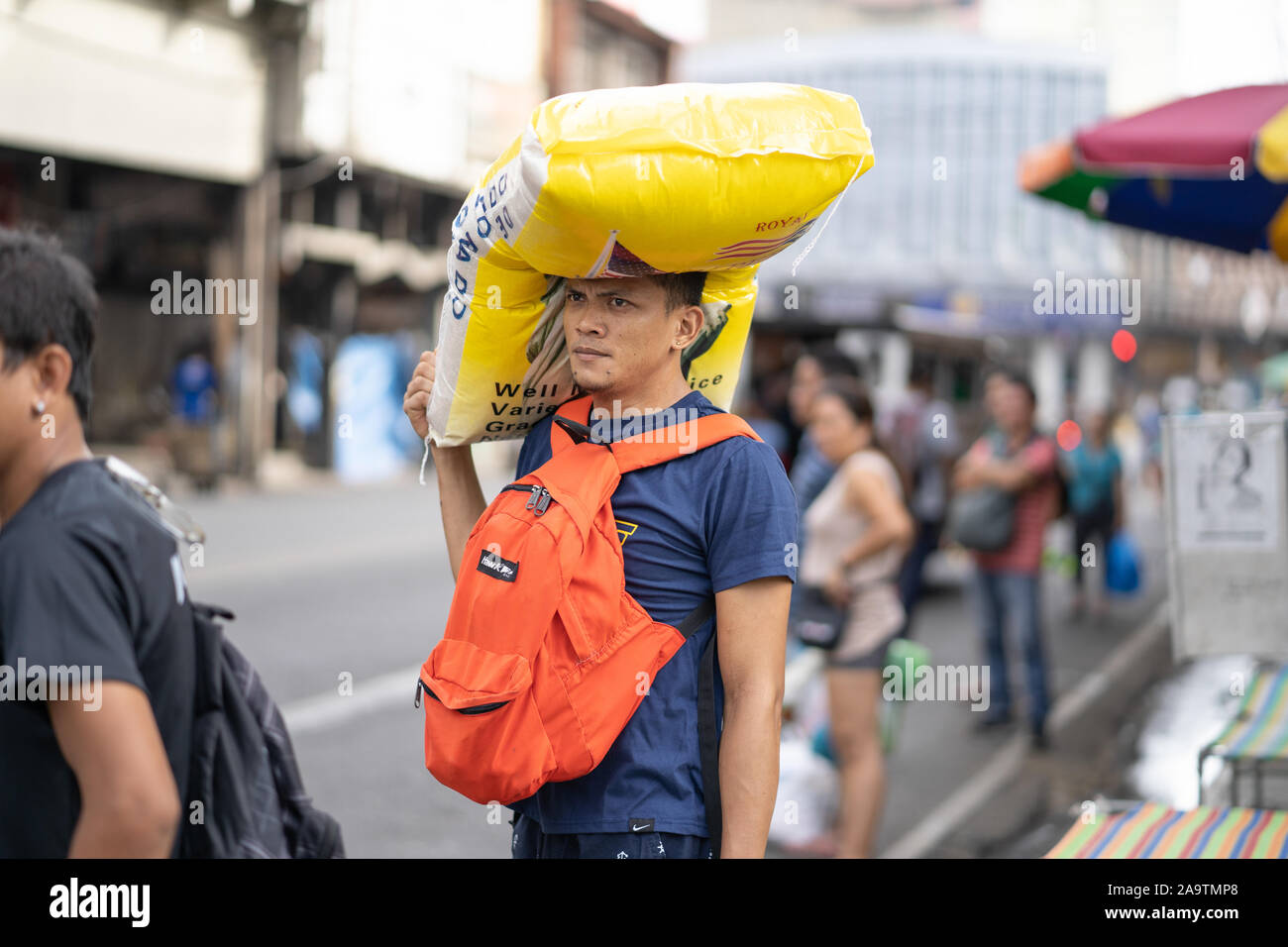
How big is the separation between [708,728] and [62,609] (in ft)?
3.31

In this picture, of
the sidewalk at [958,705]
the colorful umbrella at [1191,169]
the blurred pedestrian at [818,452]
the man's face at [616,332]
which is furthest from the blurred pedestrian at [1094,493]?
the man's face at [616,332]

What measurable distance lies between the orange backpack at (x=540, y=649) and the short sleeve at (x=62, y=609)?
466 mm

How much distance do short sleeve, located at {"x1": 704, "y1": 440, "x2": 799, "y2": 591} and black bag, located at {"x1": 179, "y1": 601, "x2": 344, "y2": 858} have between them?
2.82 ft

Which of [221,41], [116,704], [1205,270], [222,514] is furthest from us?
[1205,270]

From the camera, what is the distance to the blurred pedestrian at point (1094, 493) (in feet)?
36.7

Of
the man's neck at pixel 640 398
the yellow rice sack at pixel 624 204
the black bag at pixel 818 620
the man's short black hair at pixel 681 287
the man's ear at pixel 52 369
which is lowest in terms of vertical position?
the black bag at pixel 818 620

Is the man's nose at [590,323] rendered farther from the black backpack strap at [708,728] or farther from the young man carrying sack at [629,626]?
the black backpack strap at [708,728]

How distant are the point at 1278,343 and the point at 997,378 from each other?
69411mm

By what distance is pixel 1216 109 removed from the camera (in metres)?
4.29

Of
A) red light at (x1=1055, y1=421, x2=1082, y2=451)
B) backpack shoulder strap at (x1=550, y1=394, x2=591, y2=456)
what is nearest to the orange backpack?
backpack shoulder strap at (x1=550, y1=394, x2=591, y2=456)
